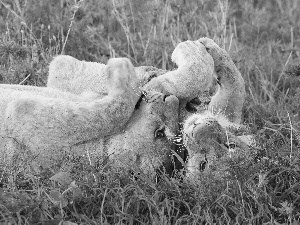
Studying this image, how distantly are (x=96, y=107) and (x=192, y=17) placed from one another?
2952 millimetres

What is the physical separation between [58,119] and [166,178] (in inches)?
Result: 26.9

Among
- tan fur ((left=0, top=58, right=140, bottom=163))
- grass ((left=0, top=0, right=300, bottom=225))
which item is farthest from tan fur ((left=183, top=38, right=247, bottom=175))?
tan fur ((left=0, top=58, right=140, bottom=163))

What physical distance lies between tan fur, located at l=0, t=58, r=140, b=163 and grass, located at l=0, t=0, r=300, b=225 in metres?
0.15

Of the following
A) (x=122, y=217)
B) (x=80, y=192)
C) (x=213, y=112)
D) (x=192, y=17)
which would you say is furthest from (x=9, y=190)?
(x=192, y=17)

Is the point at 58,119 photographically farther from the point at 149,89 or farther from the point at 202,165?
the point at 202,165

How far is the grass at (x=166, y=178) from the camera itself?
319cm

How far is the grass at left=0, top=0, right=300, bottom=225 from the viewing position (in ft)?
10.5

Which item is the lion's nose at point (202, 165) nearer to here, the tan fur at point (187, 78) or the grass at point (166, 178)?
the grass at point (166, 178)

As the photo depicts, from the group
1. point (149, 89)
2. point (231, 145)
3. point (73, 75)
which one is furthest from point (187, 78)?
point (73, 75)

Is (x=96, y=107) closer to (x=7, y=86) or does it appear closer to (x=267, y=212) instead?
(x=7, y=86)

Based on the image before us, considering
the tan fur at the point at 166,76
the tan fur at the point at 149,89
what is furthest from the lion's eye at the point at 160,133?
the tan fur at the point at 166,76

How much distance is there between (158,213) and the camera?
319 cm

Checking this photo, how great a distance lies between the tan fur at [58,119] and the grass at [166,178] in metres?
0.15

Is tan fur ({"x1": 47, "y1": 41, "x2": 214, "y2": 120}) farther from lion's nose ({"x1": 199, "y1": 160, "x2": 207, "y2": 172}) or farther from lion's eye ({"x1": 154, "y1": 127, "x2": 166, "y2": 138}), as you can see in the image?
lion's nose ({"x1": 199, "y1": 160, "x2": 207, "y2": 172})
